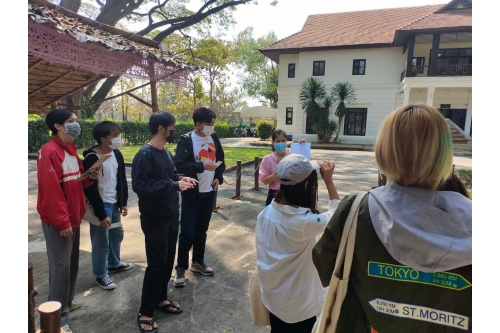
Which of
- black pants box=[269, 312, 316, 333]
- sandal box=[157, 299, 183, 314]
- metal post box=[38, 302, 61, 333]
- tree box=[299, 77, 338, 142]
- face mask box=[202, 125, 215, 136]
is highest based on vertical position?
tree box=[299, 77, 338, 142]

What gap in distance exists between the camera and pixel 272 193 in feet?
13.3

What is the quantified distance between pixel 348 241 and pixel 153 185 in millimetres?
1760

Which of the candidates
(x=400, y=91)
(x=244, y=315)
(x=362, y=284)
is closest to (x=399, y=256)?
(x=362, y=284)

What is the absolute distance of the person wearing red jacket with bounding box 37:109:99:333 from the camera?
7.79 feet

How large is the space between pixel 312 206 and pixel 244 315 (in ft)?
4.99

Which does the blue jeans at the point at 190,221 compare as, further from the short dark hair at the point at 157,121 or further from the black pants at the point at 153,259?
the short dark hair at the point at 157,121

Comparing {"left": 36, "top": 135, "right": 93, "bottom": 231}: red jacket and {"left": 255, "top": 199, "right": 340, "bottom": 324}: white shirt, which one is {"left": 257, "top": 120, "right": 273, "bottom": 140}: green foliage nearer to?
{"left": 36, "top": 135, "right": 93, "bottom": 231}: red jacket

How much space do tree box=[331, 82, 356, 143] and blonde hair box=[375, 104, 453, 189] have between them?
21.2 m

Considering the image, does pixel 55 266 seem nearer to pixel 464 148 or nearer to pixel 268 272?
pixel 268 272

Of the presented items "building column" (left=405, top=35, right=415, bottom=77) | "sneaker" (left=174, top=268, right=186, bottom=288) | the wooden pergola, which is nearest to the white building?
"building column" (left=405, top=35, right=415, bottom=77)

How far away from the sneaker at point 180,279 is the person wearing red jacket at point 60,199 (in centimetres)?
100

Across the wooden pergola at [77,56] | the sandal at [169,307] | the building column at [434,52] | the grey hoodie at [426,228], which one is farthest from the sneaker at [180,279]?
the building column at [434,52]

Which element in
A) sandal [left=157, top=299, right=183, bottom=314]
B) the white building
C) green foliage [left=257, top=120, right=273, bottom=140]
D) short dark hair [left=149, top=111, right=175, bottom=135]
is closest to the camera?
short dark hair [left=149, top=111, right=175, bottom=135]

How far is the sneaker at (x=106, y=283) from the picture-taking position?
3.22 metres
